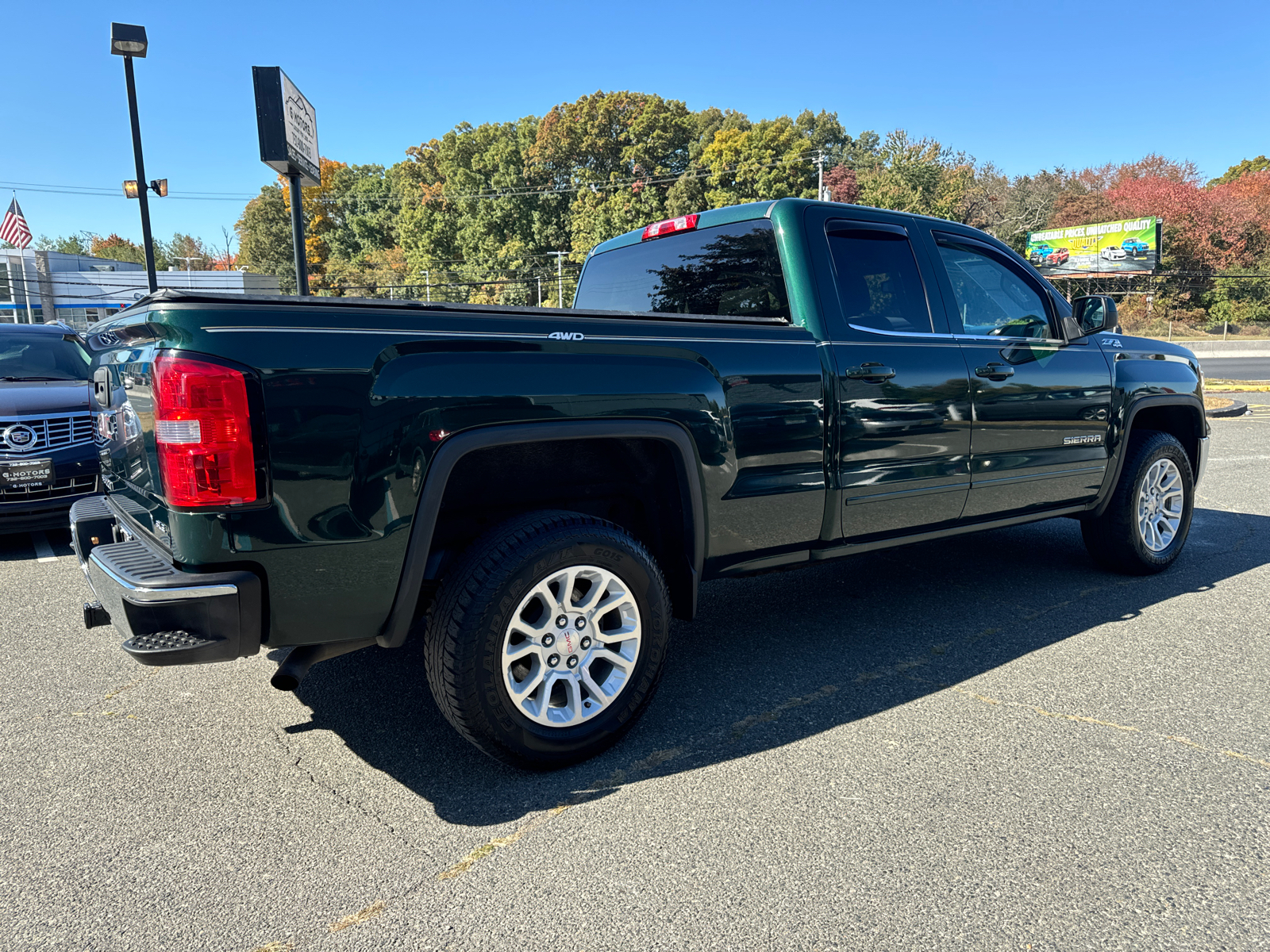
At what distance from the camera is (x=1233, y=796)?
264 centimetres

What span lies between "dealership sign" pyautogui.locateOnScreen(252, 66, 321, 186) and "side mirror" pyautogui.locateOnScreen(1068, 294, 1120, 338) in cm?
626

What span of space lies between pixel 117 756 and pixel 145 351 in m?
1.52

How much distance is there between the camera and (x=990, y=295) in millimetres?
4320

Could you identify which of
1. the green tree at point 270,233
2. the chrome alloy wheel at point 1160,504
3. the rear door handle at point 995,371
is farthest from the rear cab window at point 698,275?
the green tree at point 270,233

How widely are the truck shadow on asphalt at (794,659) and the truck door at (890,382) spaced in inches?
24.6

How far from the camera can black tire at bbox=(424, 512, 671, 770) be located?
101 inches

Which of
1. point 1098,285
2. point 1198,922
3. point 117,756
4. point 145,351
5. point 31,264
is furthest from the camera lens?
point 31,264

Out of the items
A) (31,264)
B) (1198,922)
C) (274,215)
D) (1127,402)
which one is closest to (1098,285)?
(1127,402)

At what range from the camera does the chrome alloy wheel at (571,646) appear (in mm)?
2723

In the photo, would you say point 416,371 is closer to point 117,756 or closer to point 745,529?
point 745,529

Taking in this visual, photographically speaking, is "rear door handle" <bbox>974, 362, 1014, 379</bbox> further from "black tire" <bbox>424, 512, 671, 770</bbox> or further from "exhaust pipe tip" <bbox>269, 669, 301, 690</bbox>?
"exhaust pipe tip" <bbox>269, 669, 301, 690</bbox>

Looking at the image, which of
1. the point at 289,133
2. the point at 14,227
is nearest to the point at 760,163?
the point at 14,227

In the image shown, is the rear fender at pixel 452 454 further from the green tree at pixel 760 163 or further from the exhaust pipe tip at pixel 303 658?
the green tree at pixel 760 163

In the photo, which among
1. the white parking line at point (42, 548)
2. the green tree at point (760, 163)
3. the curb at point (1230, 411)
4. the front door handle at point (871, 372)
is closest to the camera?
the front door handle at point (871, 372)
